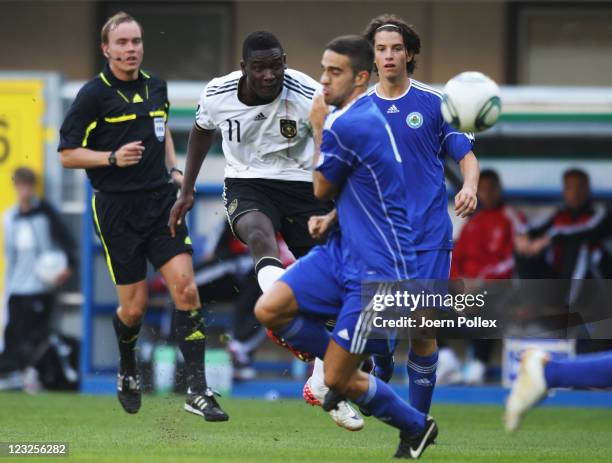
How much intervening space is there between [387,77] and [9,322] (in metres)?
6.52

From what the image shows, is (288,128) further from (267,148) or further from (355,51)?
(355,51)

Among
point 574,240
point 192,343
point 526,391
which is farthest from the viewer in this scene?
point 574,240

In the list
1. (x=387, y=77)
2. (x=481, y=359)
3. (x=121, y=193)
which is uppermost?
(x=387, y=77)

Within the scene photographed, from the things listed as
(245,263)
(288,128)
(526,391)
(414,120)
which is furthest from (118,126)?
(245,263)

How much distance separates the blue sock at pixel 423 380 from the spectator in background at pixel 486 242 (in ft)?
16.9

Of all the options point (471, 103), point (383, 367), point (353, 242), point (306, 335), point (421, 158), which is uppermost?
point (471, 103)

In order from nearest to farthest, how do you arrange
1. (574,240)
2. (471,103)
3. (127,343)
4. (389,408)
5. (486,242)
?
(389,408) → (471,103) → (127,343) → (486,242) → (574,240)

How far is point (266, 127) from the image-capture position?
28.9ft

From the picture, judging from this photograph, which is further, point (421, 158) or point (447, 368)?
point (447, 368)

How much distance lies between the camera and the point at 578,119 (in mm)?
13742

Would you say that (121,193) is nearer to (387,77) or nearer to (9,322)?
(387,77)

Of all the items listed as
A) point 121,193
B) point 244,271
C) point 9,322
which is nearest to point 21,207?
point 9,322

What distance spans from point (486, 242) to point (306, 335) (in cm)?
648

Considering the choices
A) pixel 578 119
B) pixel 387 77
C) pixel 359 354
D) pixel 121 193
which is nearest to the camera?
pixel 359 354
